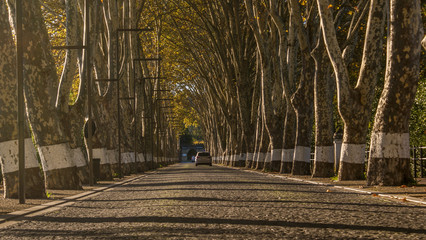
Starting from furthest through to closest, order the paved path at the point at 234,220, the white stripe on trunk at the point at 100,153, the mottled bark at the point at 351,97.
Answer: the white stripe on trunk at the point at 100,153 → the mottled bark at the point at 351,97 → the paved path at the point at 234,220

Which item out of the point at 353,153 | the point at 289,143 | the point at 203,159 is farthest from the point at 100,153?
the point at 203,159

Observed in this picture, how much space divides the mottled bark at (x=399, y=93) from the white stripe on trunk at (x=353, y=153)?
3346 mm

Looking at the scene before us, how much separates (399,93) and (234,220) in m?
7.92

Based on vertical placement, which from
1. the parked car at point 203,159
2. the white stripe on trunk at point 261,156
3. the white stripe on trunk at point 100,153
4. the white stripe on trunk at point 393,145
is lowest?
the parked car at point 203,159

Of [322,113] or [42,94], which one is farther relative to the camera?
[322,113]

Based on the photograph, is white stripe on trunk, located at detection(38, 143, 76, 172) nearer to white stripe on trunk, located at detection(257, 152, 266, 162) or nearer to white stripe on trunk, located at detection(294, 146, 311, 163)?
white stripe on trunk, located at detection(294, 146, 311, 163)

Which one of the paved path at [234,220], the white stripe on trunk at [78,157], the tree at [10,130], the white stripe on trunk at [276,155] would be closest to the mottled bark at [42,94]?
the tree at [10,130]

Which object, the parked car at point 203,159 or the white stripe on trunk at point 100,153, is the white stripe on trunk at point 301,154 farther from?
the parked car at point 203,159

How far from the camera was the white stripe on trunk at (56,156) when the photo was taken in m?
17.6

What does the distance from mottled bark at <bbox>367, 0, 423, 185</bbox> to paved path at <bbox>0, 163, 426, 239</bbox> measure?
8.55 ft

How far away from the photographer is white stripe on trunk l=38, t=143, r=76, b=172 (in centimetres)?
1758

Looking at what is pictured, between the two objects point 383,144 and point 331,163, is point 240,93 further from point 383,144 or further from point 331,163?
point 383,144

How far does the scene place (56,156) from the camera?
1773cm

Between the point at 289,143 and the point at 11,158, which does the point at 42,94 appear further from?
the point at 289,143
